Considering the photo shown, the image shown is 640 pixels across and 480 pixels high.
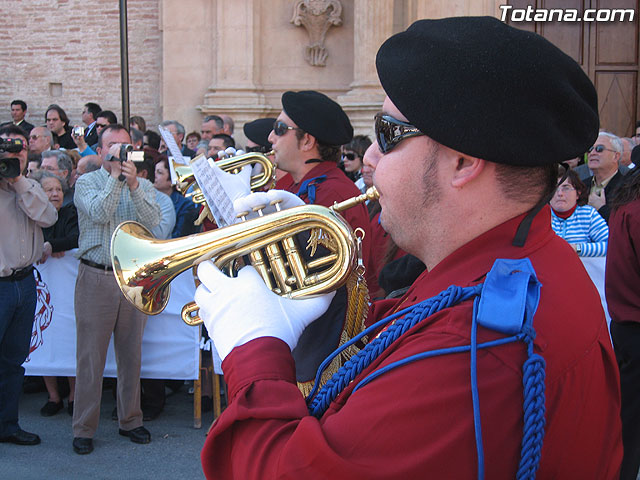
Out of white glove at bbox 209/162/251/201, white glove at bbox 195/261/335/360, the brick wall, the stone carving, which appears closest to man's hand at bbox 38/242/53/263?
white glove at bbox 209/162/251/201

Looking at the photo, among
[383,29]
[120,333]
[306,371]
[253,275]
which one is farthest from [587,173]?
[253,275]

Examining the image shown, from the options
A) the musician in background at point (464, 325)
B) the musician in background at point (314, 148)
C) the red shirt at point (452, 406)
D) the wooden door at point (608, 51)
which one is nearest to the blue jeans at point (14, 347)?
the musician in background at point (314, 148)

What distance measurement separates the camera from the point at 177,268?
73.0 inches

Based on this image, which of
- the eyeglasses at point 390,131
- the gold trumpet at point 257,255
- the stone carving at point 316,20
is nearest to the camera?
the eyeglasses at point 390,131

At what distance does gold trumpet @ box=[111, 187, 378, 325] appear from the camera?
70.2 inches

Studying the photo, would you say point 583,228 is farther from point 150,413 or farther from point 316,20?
point 316,20

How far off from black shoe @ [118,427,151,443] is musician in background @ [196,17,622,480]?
152 inches

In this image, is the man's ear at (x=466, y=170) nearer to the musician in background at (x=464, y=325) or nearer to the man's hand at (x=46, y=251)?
the musician in background at (x=464, y=325)

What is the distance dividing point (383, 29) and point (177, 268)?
29.9ft

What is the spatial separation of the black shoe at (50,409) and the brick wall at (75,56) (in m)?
6.93

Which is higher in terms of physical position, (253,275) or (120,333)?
(253,275)

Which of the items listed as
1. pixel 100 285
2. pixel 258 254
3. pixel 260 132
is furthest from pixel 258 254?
pixel 260 132

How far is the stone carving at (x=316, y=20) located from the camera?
10.6m

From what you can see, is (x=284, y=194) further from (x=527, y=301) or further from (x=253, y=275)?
(x=527, y=301)
